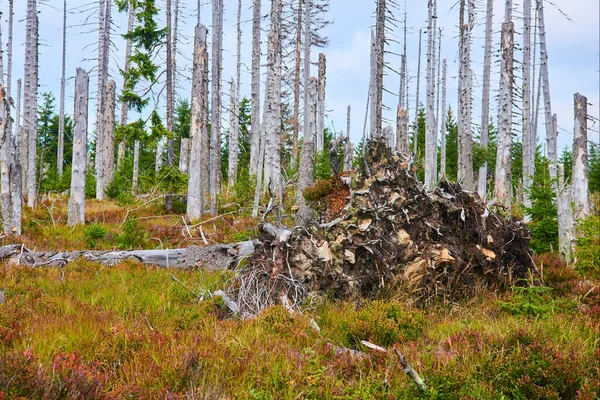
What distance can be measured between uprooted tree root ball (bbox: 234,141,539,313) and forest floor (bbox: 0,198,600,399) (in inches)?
13.3

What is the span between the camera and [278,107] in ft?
51.9

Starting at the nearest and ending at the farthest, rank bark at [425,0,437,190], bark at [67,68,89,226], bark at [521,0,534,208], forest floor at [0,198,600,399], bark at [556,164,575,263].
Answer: forest floor at [0,198,600,399], bark at [556,164,575,263], bark at [67,68,89,226], bark at [521,0,534,208], bark at [425,0,437,190]

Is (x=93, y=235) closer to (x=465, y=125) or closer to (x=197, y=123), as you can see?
(x=197, y=123)

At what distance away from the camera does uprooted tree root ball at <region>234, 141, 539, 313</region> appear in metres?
5.92

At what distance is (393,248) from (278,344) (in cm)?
278

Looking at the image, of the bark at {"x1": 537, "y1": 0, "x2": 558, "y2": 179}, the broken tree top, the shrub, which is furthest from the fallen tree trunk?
the bark at {"x1": 537, "y1": 0, "x2": 558, "y2": 179}

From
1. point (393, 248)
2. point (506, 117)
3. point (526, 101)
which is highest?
point (526, 101)

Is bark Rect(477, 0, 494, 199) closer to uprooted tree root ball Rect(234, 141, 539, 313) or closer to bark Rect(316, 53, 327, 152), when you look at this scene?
bark Rect(316, 53, 327, 152)

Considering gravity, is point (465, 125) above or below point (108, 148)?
above

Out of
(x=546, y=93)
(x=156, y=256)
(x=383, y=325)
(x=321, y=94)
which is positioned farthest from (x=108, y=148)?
(x=383, y=325)

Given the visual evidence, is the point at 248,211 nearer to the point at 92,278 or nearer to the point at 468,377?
the point at 92,278

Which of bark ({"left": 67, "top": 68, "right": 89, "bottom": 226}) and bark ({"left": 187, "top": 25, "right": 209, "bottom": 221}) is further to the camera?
bark ({"left": 187, "top": 25, "right": 209, "bottom": 221})

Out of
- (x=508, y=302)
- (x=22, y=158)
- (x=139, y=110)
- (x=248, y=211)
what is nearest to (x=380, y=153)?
(x=508, y=302)

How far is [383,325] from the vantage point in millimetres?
4531
